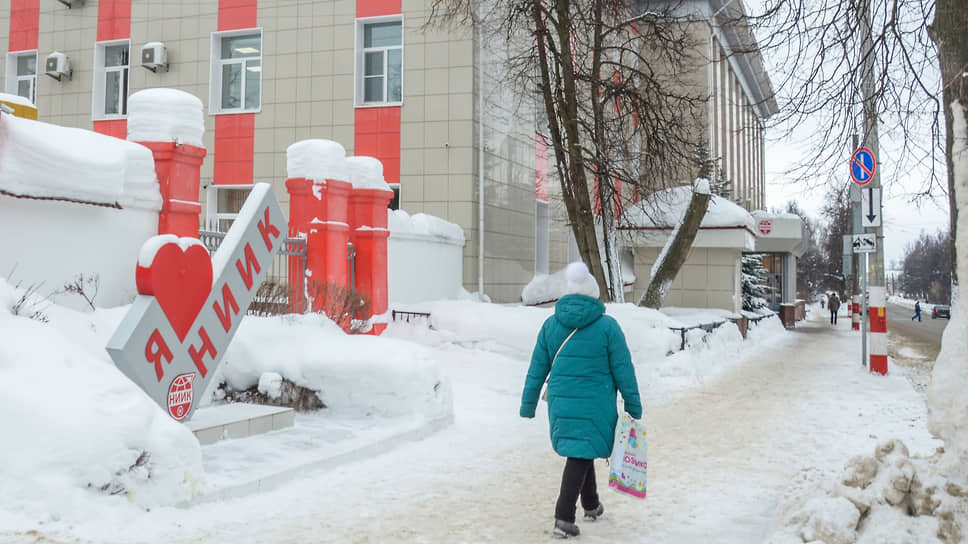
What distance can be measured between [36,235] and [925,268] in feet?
412

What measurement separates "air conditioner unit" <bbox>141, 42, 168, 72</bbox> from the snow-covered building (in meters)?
0.04

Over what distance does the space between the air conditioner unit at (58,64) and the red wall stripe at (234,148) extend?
4.95m

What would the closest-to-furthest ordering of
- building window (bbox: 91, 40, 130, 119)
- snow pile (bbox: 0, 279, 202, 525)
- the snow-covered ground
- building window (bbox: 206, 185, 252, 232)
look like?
snow pile (bbox: 0, 279, 202, 525) → the snow-covered ground → building window (bbox: 206, 185, 252, 232) → building window (bbox: 91, 40, 130, 119)

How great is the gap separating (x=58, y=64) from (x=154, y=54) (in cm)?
313

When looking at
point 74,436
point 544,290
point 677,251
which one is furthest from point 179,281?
point 677,251

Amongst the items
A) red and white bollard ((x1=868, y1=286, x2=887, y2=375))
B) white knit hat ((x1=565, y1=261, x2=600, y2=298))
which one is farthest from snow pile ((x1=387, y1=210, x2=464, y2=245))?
white knit hat ((x1=565, y1=261, x2=600, y2=298))

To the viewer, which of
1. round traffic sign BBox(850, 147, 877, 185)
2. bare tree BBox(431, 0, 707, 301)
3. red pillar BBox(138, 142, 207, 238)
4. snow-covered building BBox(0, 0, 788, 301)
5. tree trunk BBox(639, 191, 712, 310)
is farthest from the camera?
snow-covered building BBox(0, 0, 788, 301)

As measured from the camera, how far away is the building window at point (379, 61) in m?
18.9

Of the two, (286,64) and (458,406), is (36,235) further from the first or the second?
(286,64)

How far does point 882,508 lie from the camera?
432 cm

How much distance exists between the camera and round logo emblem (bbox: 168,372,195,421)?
6.26m

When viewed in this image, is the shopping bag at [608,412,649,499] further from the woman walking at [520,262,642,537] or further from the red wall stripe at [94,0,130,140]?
the red wall stripe at [94,0,130,140]

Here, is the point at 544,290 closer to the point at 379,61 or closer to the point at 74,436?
the point at 379,61

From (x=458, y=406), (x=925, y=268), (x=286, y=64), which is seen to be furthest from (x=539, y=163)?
(x=925, y=268)
